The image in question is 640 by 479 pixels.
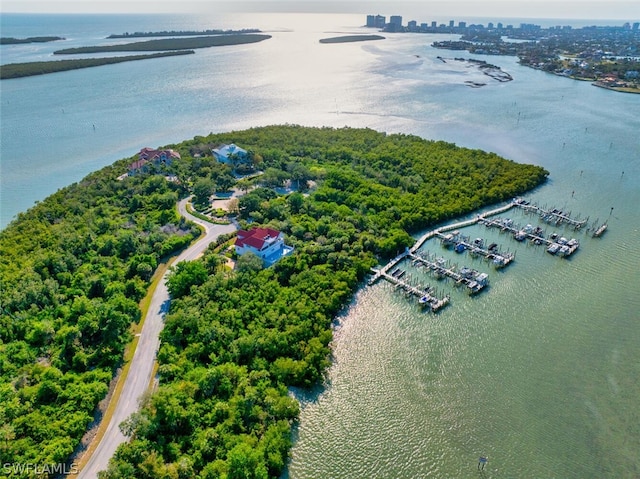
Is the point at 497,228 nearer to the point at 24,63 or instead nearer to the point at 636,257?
the point at 636,257

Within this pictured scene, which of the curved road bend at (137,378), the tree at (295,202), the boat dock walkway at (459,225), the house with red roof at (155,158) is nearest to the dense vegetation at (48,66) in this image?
the house with red roof at (155,158)

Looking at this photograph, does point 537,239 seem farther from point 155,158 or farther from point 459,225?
point 155,158

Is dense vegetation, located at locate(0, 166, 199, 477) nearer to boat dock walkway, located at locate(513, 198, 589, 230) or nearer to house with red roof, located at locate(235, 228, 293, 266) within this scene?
house with red roof, located at locate(235, 228, 293, 266)

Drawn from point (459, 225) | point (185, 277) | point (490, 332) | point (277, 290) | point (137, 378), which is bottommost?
point (490, 332)

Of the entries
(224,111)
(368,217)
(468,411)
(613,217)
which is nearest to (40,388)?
(468,411)

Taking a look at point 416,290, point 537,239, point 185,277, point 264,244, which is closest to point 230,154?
point 264,244

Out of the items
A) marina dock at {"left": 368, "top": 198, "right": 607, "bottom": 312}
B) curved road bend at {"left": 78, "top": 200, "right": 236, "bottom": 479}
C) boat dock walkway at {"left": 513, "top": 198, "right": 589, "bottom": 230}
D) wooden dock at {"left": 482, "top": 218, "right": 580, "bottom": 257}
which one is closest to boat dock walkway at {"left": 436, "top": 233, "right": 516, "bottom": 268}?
marina dock at {"left": 368, "top": 198, "right": 607, "bottom": 312}

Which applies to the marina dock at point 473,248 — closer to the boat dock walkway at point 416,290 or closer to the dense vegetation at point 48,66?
the boat dock walkway at point 416,290
